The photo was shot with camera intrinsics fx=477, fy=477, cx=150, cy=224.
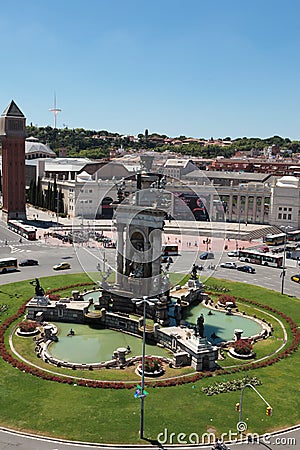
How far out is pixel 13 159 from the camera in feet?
370

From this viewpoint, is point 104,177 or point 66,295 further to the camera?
point 104,177

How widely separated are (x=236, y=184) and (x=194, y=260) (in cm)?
5385

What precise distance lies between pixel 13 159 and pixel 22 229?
2314 cm

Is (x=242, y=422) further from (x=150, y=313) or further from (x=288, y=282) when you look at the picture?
(x=288, y=282)

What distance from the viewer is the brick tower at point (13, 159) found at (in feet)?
359

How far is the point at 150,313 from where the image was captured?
154ft

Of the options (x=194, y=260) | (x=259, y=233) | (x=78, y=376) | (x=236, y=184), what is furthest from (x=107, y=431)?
(x=236, y=184)

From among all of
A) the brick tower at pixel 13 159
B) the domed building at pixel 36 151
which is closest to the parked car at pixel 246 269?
the brick tower at pixel 13 159

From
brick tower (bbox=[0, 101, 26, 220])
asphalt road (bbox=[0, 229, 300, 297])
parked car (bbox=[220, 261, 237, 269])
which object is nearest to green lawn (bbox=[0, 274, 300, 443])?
asphalt road (bbox=[0, 229, 300, 297])

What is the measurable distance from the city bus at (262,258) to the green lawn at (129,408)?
137 ft

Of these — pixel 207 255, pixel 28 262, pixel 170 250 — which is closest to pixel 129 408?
pixel 28 262

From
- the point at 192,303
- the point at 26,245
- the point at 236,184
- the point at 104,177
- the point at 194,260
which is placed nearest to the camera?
the point at 192,303

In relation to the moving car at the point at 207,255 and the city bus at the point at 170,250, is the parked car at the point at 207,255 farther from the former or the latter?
the city bus at the point at 170,250

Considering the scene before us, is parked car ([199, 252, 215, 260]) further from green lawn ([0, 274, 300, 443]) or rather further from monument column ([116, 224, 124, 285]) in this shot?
green lawn ([0, 274, 300, 443])
